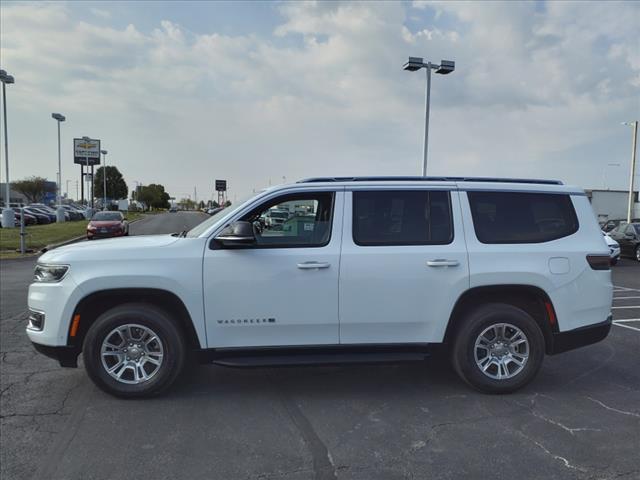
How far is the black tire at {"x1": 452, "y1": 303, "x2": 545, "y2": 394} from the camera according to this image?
4.36 meters

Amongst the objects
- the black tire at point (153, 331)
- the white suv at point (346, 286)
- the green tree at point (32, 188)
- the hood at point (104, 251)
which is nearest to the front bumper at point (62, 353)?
the white suv at point (346, 286)

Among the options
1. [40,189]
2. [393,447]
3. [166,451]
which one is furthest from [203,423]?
[40,189]

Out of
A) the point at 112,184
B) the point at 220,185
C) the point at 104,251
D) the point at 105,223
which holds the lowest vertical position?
the point at 105,223

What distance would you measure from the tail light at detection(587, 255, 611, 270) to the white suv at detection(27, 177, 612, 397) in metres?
0.01

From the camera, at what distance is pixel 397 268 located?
425 centimetres

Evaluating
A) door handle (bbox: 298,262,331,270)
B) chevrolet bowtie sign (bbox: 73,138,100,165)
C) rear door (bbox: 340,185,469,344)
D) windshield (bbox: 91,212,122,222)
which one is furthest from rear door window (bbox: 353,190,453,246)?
chevrolet bowtie sign (bbox: 73,138,100,165)

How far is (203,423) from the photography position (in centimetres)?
380

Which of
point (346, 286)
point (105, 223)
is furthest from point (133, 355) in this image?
point (105, 223)

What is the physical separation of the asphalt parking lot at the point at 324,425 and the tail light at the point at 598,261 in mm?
1166

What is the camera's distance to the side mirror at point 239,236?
402cm

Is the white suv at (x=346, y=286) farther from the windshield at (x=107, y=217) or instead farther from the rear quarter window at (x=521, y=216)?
the windshield at (x=107, y=217)

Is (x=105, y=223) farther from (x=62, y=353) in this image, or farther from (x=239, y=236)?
(x=239, y=236)

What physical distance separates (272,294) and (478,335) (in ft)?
6.20

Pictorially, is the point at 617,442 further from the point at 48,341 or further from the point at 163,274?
the point at 48,341
